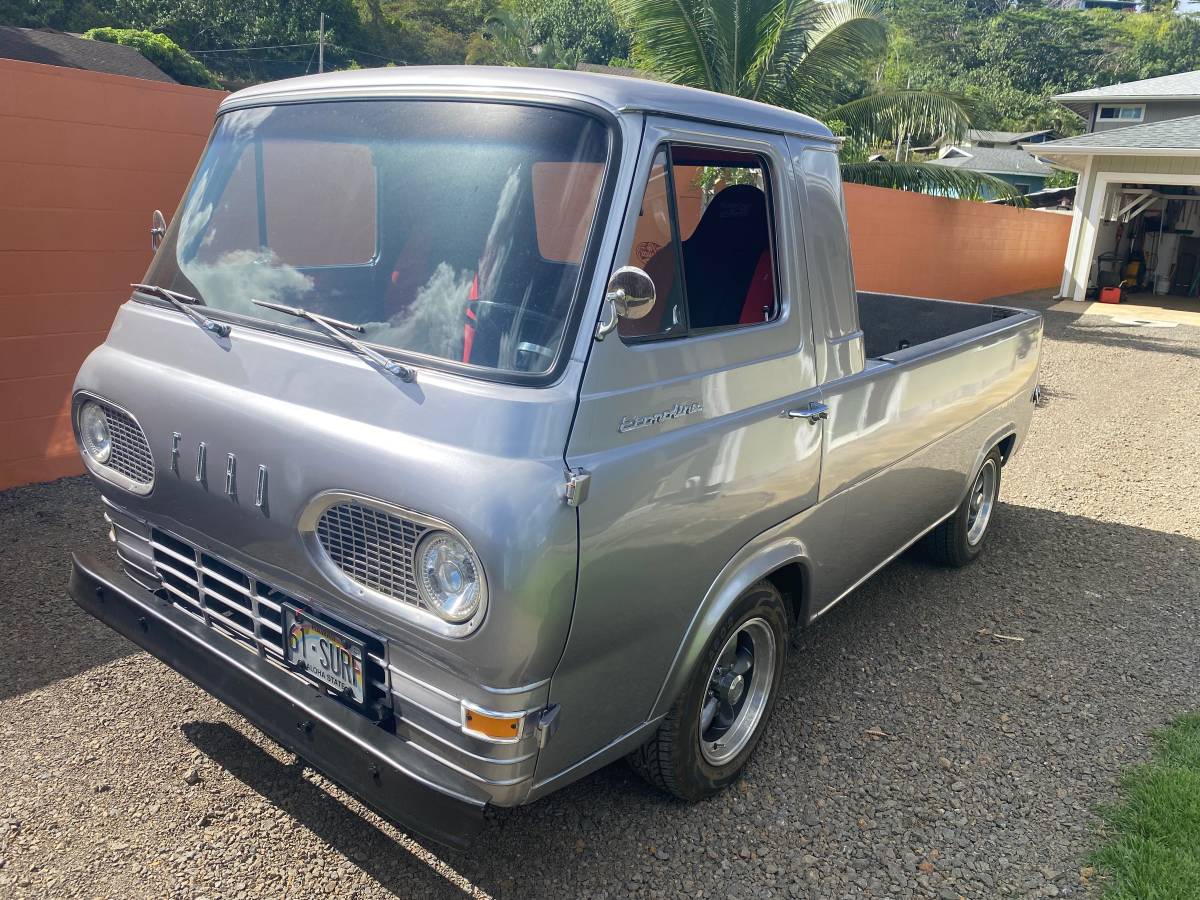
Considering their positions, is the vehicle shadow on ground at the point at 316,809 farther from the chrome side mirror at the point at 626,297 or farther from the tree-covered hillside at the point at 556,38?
the tree-covered hillside at the point at 556,38

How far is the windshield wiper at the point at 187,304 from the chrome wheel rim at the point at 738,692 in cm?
186

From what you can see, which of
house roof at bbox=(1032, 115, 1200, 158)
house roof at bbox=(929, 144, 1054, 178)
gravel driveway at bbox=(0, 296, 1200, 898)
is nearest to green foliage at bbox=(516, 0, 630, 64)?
house roof at bbox=(929, 144, 1054, 178)

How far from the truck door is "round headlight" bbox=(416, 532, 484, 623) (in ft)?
0.86

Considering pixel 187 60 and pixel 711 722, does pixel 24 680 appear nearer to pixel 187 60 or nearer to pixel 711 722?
pixel 711 722

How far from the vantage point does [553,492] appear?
221cm

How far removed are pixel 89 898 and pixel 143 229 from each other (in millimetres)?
4366

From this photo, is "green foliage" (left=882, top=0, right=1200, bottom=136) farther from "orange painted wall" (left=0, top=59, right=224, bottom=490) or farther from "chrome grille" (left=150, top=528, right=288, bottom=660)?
"chrome grille" (left=150, top=528, right=288, bottom=660)

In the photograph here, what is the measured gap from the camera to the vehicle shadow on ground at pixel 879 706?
2.96m

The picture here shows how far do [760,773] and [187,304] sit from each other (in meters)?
2.50

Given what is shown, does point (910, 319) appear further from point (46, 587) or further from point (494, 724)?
point (46, 587)

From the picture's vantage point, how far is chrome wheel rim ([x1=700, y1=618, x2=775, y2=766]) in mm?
3215

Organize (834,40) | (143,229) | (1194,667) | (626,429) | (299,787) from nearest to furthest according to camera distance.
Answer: (626,429) → (299,787) → (1194,667) → (143,229) → (834,40)

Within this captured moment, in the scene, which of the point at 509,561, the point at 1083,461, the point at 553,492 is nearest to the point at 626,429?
the point at 553,492

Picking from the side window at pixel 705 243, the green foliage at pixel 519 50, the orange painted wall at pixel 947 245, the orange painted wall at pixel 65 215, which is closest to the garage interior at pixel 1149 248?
the orange painted wall at pixel 947 245
